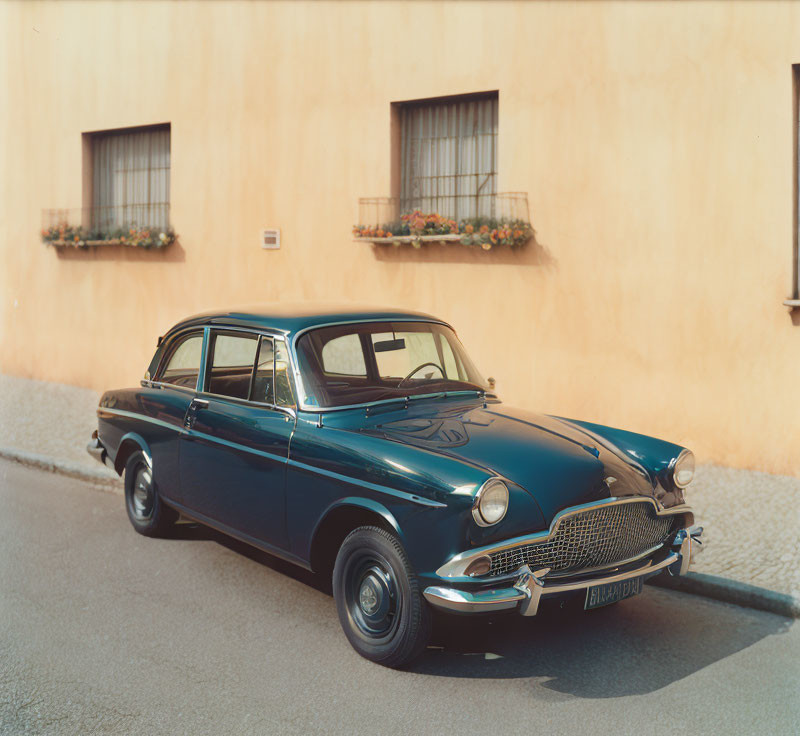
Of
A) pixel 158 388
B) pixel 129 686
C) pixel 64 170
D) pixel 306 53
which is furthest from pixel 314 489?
pixel 64 170

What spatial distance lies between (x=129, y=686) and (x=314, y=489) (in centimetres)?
125

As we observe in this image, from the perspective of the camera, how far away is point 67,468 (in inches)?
326

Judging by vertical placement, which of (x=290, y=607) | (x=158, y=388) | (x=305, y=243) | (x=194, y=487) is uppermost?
(x=305, y=243)

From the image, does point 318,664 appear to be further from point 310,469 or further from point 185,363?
point 185,363

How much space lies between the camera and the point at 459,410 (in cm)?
520

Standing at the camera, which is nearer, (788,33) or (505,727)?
(505,727)

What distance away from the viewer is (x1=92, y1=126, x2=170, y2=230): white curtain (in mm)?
12633

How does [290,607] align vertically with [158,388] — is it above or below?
below

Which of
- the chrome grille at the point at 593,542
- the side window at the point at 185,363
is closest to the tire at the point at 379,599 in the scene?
the chrome grille at the point at 593,542

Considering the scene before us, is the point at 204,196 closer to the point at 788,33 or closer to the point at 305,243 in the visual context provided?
the point at 305,243

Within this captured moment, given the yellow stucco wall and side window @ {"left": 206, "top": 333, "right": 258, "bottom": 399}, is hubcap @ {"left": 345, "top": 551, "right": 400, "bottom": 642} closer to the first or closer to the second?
side window @ {"left": 206, "top": 333, "right": 258, "bottom": 399}

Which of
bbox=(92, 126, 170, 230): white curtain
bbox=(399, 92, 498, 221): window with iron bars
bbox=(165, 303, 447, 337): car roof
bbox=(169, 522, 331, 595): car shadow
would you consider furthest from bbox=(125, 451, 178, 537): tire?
bbox=(92, 126, 170, 230): white curtain

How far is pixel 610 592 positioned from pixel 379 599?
1.05 meters

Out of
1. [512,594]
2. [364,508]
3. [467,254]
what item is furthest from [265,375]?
[467,254]
